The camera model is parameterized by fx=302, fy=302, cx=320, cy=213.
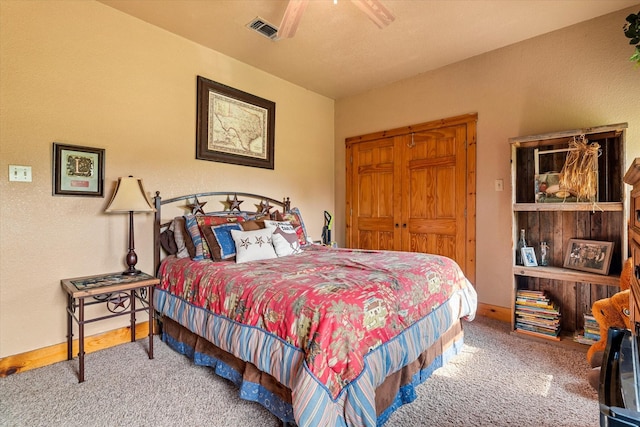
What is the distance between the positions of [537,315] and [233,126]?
3.45 metres

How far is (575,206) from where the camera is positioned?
8.05 feet

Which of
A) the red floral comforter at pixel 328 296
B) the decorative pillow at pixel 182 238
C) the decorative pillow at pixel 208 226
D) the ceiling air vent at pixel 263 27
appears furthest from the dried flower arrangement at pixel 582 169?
the decorative pillow at pixel 182 238

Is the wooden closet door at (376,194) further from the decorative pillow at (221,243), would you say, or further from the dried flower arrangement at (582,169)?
the decorative pillow at (221,243)

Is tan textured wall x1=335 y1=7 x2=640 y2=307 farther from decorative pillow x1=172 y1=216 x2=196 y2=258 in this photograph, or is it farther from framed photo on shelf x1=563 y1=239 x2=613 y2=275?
decorative pillow x1=172 y1=216 x2=196 y2=258

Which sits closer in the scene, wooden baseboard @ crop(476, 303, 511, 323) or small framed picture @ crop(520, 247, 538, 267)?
small framed picture @ crop(520, 247, 538, 267)

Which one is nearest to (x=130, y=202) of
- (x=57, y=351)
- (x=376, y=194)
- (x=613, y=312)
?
(x=57, y=351)

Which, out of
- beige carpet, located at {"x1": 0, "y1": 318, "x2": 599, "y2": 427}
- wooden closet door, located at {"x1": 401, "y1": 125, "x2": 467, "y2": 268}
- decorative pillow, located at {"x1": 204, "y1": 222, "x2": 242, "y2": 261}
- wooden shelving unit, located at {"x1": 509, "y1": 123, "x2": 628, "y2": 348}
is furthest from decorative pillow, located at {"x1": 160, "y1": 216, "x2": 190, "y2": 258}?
wooden shelving unit, located at {"x1": 509, "y1": 123, "x2": 628, "y2": 348}

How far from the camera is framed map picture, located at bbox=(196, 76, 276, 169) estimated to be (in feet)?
10.1

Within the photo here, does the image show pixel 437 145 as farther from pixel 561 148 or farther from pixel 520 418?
pixel 520 418

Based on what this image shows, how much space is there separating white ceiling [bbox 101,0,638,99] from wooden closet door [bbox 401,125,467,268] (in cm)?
87

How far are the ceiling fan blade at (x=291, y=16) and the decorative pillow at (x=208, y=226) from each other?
1639 millimetres

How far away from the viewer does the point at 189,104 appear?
2990 mm

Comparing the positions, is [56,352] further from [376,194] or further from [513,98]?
[513,98]

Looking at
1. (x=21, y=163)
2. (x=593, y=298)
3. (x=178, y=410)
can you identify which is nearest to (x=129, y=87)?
(x=21, y=163)
